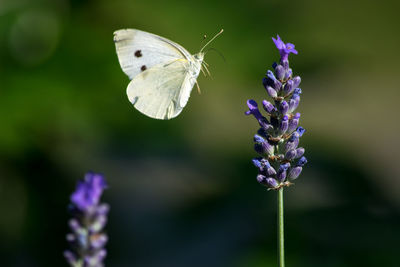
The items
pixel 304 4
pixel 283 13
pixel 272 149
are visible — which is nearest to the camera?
pixel 272 149

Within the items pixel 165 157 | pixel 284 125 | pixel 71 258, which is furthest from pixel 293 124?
pixel 165 157

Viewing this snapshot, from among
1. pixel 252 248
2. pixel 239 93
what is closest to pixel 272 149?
pixel 252 248

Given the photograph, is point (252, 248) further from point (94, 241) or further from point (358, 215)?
point (94, 241)

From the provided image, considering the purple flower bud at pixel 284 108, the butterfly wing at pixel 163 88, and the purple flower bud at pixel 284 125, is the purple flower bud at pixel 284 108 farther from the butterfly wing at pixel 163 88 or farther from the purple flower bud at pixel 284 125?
the butterfly wing at pixel 163 88

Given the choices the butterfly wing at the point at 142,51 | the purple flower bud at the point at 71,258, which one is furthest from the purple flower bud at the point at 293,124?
the butterfly wing at the point at 142,51

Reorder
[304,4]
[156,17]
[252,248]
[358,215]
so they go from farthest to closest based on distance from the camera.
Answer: [304,4], [156,17], [358,215], [252,248]

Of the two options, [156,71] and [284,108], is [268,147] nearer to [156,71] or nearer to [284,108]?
[284,108]
